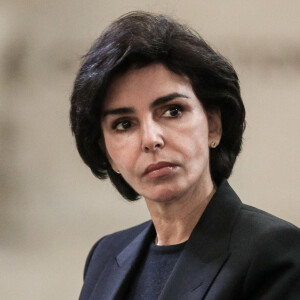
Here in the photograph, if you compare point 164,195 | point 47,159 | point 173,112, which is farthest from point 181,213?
point 47,159

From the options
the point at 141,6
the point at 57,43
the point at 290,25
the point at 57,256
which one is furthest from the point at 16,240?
the point at 290,25

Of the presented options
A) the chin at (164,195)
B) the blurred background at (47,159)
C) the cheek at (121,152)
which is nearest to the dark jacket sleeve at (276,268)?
the chin at (164,195)

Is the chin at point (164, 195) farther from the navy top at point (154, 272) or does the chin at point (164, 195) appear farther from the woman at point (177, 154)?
the navy top at point (154, 272)

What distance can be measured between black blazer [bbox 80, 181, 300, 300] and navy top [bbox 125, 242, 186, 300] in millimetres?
19

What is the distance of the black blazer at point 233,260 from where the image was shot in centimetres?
111

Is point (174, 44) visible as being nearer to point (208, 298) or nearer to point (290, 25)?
point (208, 298)

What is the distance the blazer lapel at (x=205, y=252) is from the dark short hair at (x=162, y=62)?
0.36 ft

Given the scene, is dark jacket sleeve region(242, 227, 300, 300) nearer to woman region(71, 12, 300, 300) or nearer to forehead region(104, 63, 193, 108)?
woman region(71, 12, 300, 300)

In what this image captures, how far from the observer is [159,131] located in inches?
48.6

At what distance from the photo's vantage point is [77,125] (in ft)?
4.61

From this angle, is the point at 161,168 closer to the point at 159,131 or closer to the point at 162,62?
the point at 159,131

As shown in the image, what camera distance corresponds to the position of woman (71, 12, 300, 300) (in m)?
1.16

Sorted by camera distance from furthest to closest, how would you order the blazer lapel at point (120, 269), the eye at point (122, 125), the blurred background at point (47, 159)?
the blurred background at point (47, 159)
the blazer lapel at point (120, 269)
the eye at point (122, 125)

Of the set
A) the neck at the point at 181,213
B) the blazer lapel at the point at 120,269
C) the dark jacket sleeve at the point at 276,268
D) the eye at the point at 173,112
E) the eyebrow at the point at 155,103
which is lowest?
the dark jacket sleeve at the point at 276,268
